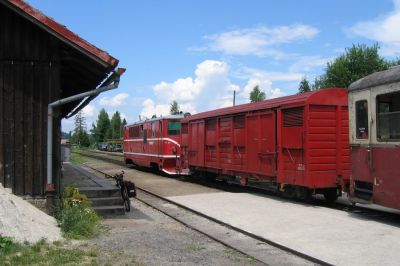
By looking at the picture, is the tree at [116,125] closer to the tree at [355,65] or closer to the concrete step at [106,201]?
the tree at [355,65]

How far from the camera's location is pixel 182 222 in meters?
11.8

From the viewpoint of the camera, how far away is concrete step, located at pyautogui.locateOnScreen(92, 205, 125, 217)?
39.0 ft

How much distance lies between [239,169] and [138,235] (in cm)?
805

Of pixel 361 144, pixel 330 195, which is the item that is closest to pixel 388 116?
pixel 361 144

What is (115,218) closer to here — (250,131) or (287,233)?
(287,233)

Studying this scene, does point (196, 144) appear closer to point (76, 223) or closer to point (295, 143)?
point (295, 143)

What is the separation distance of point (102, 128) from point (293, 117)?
121 metres

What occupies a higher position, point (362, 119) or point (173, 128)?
point (173, 128)

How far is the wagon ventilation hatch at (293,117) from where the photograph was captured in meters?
13.8

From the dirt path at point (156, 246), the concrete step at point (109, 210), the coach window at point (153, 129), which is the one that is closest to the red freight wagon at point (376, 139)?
the dirt path at point (156, 246)

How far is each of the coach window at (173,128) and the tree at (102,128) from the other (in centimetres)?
10646

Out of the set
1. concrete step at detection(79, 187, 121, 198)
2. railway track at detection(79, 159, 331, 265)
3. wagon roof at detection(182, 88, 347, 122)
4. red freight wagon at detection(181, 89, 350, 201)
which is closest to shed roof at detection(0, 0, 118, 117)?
concrete step at detection(79, 187, 121, 198)

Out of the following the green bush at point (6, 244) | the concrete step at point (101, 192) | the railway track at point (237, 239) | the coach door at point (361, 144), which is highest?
the coach door at point (361, 144)

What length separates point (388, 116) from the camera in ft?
35.5
